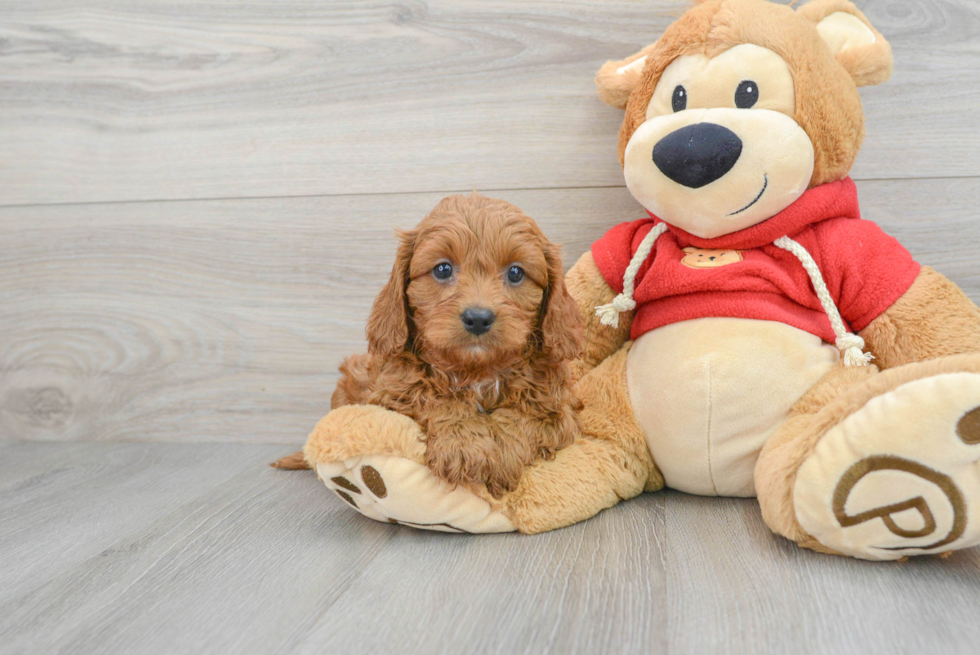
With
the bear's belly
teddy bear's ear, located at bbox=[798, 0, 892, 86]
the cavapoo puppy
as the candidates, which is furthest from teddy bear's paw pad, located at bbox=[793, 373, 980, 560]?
teddy bear's ear, located at bbox=[798, 0, 892, 86]

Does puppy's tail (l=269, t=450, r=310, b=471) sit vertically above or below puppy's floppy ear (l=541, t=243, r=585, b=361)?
below

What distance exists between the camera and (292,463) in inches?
66.6

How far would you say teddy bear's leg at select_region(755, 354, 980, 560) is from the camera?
95cm

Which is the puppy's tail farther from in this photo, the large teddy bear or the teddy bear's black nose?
the teddy bear's black nose

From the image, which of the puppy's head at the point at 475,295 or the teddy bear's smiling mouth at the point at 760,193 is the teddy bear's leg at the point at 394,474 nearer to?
the puppy's head at the point at 475,295

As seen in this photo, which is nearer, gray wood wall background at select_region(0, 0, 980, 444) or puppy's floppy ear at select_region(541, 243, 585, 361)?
puppy's floppy ear at select_region(541, 243, 585, 361)

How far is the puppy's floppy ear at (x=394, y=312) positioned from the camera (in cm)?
123

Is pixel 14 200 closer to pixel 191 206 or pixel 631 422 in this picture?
pixel 191 206

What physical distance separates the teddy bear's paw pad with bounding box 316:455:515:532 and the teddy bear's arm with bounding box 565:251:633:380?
0.38 metres

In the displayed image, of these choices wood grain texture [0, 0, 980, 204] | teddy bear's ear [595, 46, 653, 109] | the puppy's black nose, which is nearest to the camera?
the puppy's black nose

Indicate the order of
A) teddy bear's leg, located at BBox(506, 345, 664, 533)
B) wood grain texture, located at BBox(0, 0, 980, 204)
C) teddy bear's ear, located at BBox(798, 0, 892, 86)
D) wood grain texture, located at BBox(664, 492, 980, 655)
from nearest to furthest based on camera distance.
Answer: wood grain texture, located at BBox(664, 492, 980, 655) < teddy bear's leg, located at BBox(506, 345, 664, 533) < teddy bear's ear, located at BBox(798, 0, 892, 86) < wood grain texture, located at BBox(0, 0, 980, 204)

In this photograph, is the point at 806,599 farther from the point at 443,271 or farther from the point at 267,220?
the point at 267,220

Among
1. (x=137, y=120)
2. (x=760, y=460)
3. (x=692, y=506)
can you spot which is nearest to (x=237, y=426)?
(x=137, y=120)

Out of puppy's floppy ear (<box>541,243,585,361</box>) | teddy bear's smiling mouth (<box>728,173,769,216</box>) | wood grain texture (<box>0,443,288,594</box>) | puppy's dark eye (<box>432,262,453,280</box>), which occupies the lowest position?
wood grain texture (<box>0,443,288,594</box>)
